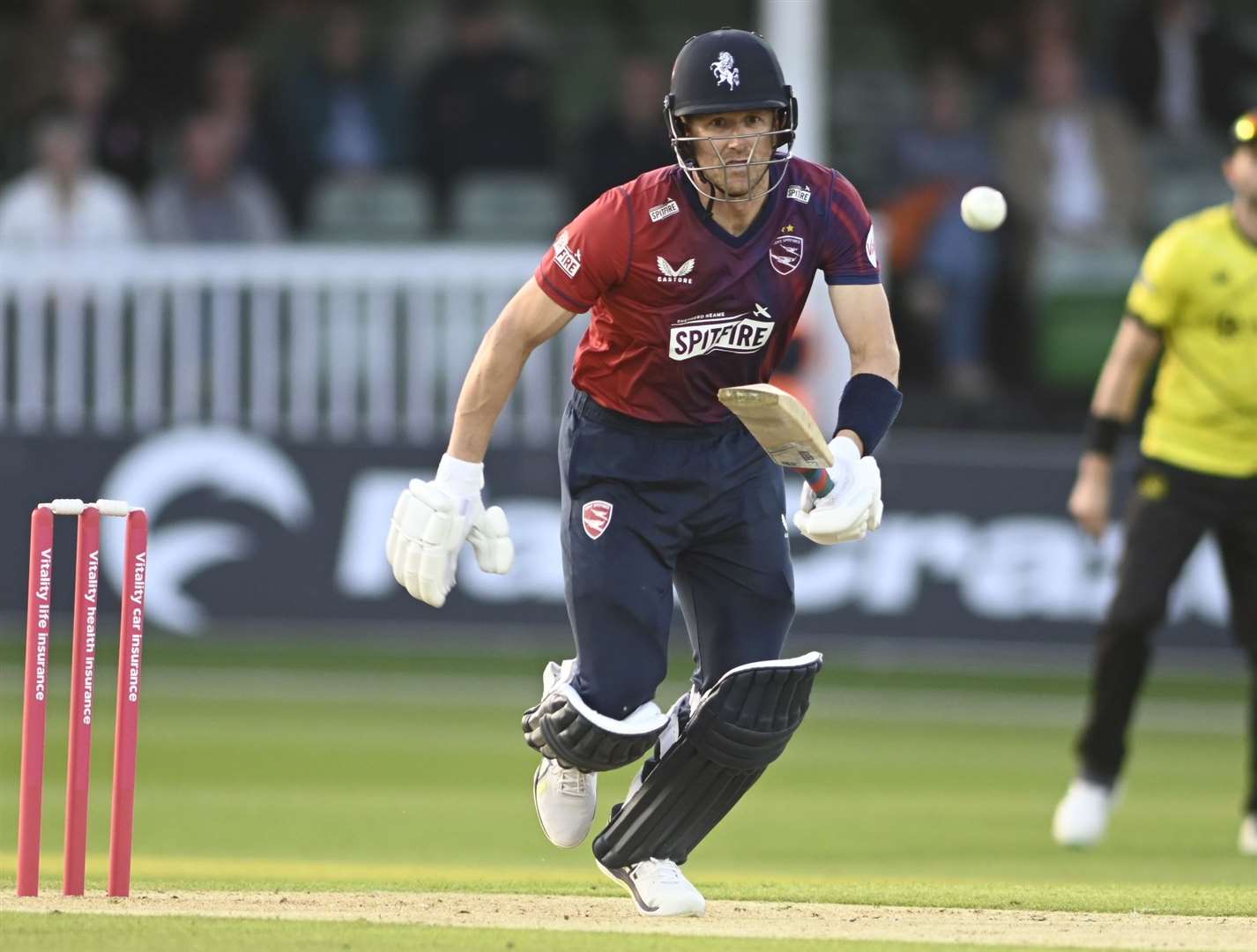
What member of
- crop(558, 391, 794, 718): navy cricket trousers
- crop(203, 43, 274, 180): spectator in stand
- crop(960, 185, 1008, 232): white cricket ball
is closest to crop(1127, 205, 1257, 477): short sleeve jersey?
crop(960, 185, 1008, 232): white cricket ball

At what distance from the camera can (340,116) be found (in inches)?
536

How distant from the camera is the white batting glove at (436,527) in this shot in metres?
5.47

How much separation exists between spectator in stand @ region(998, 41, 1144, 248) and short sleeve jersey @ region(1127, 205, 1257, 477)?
5607 millimetres

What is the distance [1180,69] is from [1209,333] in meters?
6.87

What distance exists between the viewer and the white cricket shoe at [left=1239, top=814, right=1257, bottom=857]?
24.3 feet

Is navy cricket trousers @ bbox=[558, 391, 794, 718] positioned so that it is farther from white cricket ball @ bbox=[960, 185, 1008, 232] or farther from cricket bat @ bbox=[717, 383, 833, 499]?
white cricket ball @ bbox=[960, 185, 1008, 232]

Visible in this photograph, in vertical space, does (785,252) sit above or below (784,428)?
above

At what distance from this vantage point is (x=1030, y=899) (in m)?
5.88

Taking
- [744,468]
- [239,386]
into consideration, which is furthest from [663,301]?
[239,386]

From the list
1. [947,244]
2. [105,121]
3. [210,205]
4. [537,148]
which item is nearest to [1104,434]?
[947,244]

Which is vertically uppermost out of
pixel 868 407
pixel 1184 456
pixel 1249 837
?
pixel 868 407

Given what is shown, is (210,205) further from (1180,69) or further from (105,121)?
(1180,69)

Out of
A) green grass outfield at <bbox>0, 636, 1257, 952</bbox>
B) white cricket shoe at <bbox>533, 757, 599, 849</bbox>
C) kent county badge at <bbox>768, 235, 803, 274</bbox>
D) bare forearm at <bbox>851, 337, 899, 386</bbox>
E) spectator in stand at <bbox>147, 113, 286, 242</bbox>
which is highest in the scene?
kent county badge at <bbox>768, 235, 803, 274</bbox>

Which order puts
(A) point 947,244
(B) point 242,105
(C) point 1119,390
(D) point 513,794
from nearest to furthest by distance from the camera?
(C) point 1119,390 → (D) point 513,794 → (A) point 947,244 → (B) point 242,105
